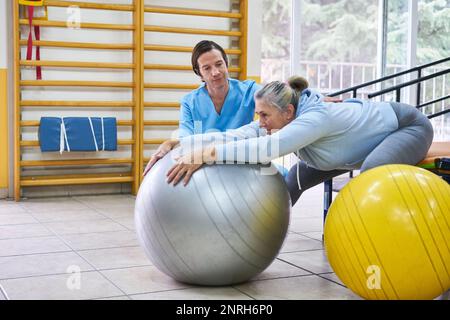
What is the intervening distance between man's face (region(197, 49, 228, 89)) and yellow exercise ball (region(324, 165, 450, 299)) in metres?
1.04

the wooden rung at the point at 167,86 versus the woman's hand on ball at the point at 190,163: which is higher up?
the wooden rung at the point at 167,86

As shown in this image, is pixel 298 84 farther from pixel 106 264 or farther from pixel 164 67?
pixel 164 67

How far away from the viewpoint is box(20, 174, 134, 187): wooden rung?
4.78m

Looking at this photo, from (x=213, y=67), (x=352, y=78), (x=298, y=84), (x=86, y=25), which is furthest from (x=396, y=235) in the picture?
(x=352, y=78)

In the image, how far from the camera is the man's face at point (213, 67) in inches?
114

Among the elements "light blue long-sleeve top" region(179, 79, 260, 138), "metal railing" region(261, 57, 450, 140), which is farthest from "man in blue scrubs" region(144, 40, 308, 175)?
"metal railing" region(261, 57, 450, 140)

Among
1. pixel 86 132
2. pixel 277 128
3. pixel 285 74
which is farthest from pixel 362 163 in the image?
pixel 285 74

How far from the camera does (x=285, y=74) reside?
21.0ft

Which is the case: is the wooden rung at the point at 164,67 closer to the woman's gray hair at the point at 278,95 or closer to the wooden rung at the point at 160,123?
the wooden rung at the point at 160,123

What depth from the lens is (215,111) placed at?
305cm

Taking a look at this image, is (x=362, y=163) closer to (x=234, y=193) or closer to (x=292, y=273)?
(x=292, y=273)

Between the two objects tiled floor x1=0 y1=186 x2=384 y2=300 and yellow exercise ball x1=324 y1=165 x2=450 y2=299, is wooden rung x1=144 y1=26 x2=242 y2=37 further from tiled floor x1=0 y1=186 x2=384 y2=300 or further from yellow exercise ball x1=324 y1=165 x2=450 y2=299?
yellow exercise ball x1=324 y1=165 x2=450 y2=299

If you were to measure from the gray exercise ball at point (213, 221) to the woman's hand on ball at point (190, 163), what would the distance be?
0.02 metres

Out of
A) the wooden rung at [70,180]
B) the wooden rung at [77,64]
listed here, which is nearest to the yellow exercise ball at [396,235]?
the wooden rung at [70,180]
